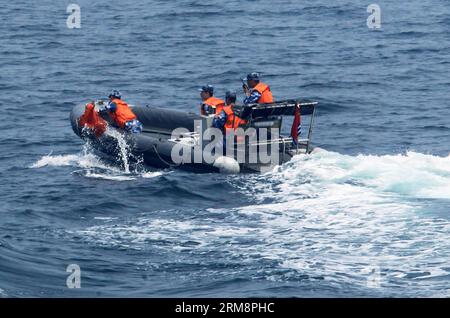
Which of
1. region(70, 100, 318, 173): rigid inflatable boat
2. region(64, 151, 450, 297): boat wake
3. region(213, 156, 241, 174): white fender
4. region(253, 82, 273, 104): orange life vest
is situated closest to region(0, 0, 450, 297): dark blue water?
region(64, 151, 450, 297): boat wake

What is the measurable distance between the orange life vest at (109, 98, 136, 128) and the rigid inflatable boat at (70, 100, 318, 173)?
7.1 inches

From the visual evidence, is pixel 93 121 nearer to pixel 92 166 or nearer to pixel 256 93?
pixel 92 166

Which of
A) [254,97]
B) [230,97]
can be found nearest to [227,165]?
[230,97]

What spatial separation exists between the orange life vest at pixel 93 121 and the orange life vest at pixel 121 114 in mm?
285

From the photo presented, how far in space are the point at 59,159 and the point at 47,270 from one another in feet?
27.5

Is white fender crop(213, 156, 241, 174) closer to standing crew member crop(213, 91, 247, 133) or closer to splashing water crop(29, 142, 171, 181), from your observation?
standing crew member crop(213, 91, 247, 133)

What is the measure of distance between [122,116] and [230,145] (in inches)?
101

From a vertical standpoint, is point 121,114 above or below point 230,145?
above

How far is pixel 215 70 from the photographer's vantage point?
107 feet

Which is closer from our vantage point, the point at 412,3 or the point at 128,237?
the point at 128,237

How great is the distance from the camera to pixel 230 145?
21156 mm

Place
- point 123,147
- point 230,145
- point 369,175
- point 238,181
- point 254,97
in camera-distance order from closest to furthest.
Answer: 1. point 369,175
2. point 238,181
3. point 230,145
4. point 254,97
5. point 123,147
